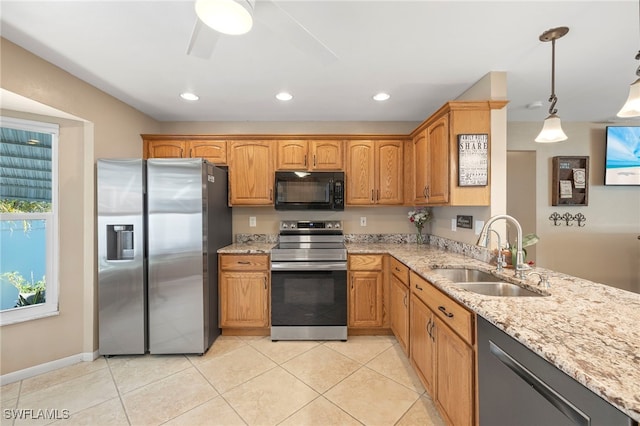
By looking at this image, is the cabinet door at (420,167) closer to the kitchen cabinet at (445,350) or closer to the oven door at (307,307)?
the kitchen cabinet at (445,350)

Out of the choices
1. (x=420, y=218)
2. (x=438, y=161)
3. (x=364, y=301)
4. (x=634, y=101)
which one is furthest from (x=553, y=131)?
(x=364, y=301)

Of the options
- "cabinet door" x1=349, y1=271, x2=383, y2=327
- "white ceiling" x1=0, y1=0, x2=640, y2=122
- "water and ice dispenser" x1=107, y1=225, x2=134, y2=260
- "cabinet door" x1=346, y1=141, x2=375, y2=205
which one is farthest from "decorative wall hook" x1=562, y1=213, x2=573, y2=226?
"water and ice dispenser" x1=107, y1=225, x2=134, y2=260

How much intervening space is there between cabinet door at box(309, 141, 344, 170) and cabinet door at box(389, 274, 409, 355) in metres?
1.44

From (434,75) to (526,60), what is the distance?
0.63 metres

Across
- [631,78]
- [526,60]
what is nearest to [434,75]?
[526,60]

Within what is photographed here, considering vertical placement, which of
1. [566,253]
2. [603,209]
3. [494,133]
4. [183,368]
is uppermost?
[494,133]

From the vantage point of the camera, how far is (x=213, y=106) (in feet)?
9.00

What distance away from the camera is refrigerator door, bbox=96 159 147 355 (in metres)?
2.28

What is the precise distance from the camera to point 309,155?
3.01 m

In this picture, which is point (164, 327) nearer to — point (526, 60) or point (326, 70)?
point (326, 70)

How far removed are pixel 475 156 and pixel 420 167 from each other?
66 cm

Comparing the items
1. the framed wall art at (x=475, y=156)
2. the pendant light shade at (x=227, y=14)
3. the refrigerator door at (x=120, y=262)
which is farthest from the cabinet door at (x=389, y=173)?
the refrigerator door at (x=120, y=262)

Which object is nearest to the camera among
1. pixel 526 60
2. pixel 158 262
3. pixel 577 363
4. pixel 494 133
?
pixel 577 363

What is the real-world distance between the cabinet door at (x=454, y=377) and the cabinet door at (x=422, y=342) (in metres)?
0.08
